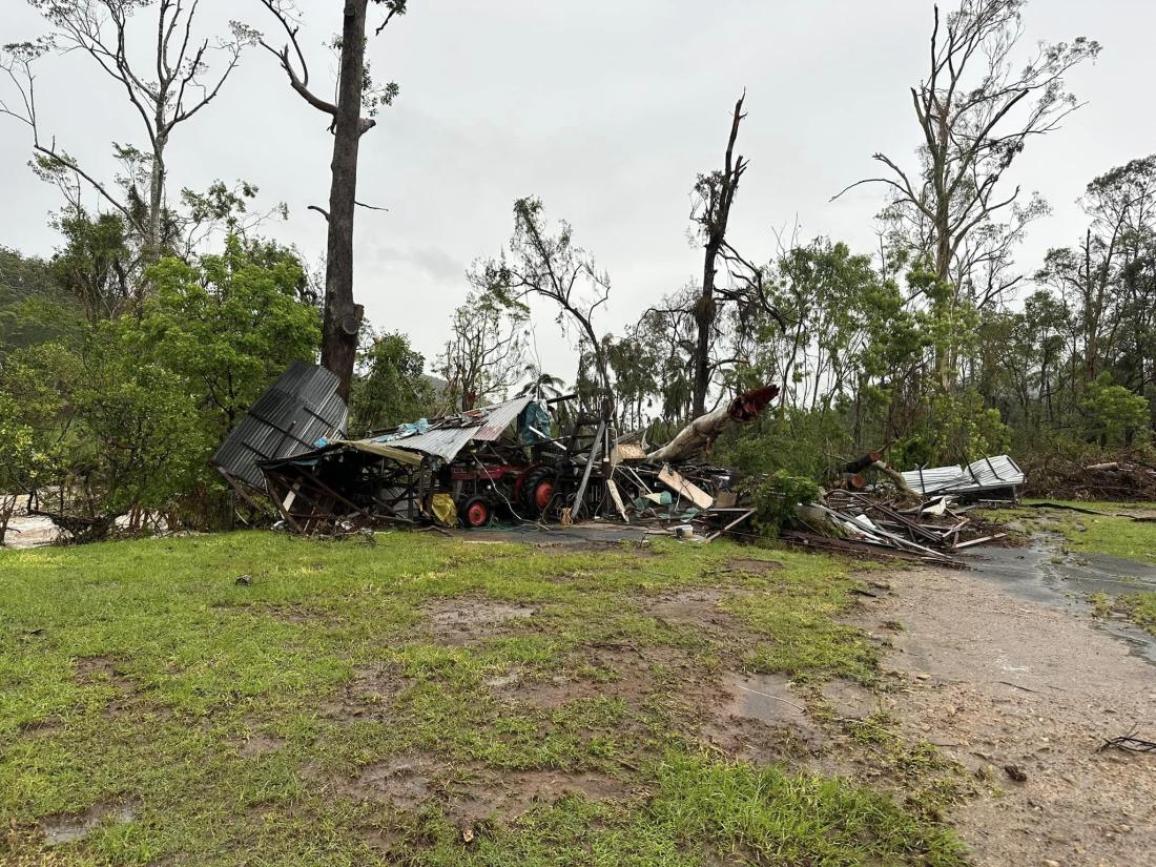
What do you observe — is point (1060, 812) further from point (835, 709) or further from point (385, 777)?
point (385, 777)

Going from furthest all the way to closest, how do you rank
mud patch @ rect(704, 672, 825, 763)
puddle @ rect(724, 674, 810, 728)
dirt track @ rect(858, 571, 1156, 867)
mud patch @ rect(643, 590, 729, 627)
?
mud patch @ rect(643, 590, 729, 627) → puddle @ rect(724, 674, 810, 728) → mud patch @ rect(704, 672, 825, 763) → dirt track @ rect(858, 571, 1156, 867)

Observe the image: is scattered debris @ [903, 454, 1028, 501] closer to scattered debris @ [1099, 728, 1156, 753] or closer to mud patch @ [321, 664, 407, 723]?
scattered debris @ [1099, 728, 1156, 753]

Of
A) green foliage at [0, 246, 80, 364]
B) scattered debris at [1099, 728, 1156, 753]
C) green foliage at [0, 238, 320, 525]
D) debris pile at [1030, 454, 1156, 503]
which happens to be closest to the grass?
scattered debris at [1099, 728, 1156, 753]

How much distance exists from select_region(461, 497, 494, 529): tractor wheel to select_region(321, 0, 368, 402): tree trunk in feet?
12.3

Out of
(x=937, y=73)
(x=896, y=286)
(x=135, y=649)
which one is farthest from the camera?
(x=937, y=73)

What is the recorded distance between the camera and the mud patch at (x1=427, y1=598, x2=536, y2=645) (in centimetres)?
471

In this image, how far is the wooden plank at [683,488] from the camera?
1417 centimetres

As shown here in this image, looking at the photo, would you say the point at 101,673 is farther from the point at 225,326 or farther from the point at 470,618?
the point at 225,326

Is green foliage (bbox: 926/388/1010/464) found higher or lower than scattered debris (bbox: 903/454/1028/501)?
higher

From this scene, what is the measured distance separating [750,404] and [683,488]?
9.13ft

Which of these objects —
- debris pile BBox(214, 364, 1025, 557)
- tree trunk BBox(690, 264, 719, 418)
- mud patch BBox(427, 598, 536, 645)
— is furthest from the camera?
tree trunk BBox(690, 264, 719, 418)

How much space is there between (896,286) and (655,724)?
67.1ft

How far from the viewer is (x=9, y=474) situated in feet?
28.2

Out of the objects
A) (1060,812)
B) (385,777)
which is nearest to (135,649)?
(385,777)
